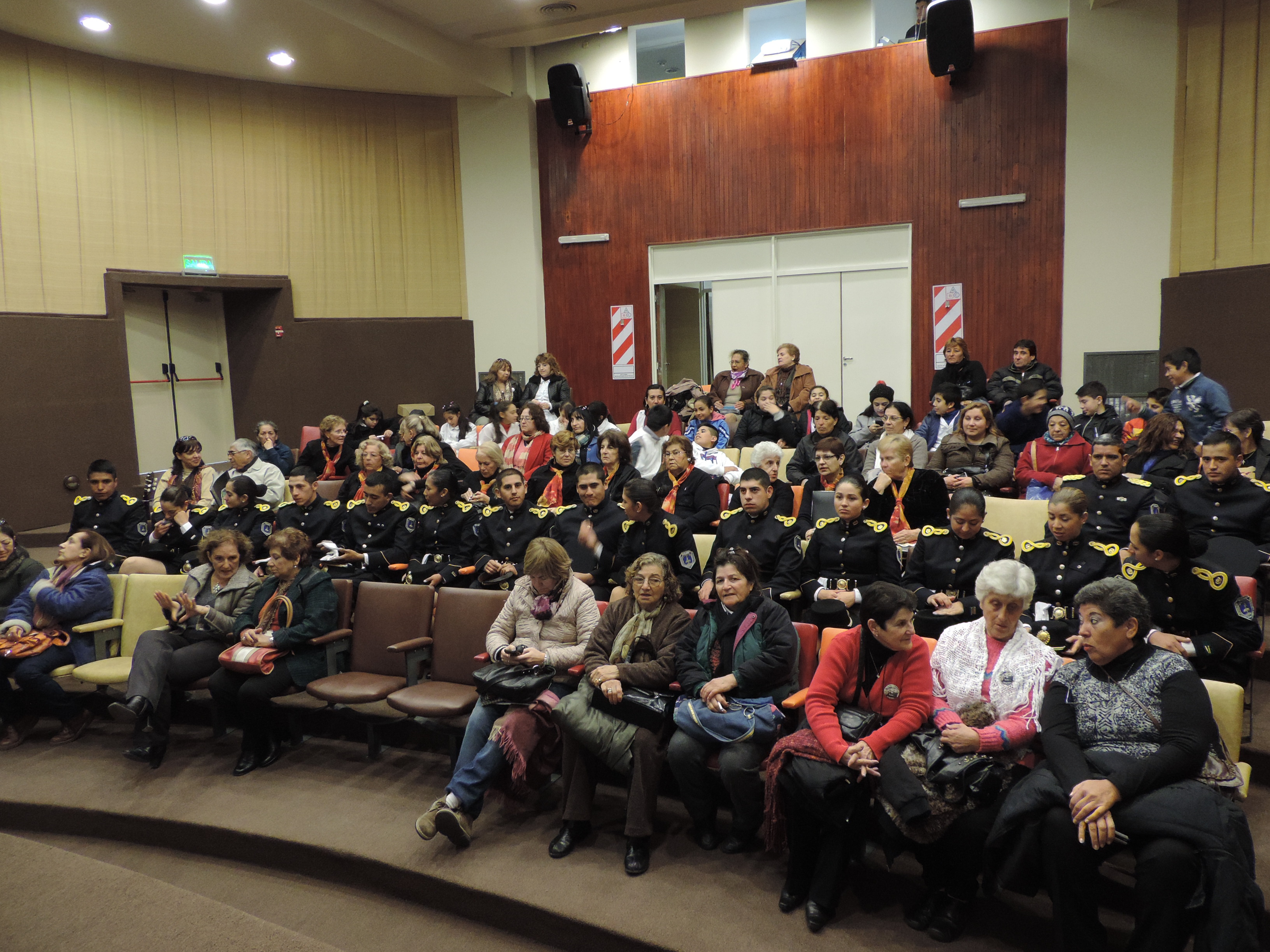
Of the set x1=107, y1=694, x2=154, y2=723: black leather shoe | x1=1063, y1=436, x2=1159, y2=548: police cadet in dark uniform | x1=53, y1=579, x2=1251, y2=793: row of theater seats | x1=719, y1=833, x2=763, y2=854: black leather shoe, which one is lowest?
x1=719, y1=833, x2=763, y2=854: black leather shoe

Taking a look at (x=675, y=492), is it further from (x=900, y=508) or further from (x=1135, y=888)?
(x=1135, y=888)

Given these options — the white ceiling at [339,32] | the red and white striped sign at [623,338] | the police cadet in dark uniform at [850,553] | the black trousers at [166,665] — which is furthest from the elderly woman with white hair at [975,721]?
the red and white striped sign at [623,338]

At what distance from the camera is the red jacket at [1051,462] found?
510 centimetres

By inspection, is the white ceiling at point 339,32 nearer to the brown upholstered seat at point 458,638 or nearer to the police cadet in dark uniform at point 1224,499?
the brown upholstered seat at point 458,638

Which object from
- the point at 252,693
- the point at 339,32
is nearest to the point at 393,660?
the point at 252,693

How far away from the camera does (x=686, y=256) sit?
889 cm

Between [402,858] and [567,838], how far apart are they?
566mm

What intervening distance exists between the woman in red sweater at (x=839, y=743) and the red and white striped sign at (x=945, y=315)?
18.8 feet

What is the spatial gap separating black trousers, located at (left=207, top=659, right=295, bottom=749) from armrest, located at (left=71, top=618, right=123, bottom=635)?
729 millimetres

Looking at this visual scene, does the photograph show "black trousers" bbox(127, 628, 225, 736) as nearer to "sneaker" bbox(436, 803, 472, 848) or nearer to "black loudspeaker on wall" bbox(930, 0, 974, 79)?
"sneaker" bbox(436, 803, 472, 848)

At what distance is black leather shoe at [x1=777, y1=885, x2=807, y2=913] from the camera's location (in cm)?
263

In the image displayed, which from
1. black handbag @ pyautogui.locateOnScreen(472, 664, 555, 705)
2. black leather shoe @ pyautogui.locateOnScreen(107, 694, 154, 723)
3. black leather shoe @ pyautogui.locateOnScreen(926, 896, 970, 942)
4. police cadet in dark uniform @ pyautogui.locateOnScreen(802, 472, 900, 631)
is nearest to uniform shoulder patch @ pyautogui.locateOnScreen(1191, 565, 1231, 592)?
police cadet in dark uniform @ pyautogui.locateOnScreen(802, 472, 900, 631)

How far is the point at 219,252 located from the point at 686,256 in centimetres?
442

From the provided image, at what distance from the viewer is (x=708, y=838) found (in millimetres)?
3006
